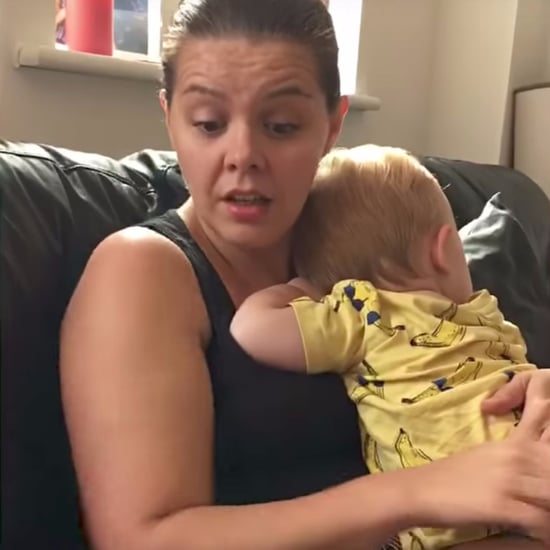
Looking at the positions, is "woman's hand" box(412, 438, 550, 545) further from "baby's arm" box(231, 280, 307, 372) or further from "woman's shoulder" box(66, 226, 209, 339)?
"woman's shoulder" box(66, 226, 209, 339)

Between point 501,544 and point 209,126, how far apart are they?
579 mm

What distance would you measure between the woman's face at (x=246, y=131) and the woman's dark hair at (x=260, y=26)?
13 millimetres

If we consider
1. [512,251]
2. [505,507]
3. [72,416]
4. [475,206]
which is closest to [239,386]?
[72,416]

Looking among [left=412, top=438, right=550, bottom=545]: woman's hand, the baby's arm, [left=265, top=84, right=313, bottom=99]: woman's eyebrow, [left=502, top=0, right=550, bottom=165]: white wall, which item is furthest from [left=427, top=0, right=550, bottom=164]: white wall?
[left=412, top=438, right=550, bottom=545]: woman's hand

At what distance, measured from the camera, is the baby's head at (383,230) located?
1097mm

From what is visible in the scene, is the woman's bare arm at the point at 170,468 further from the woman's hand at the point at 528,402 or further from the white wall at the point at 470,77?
the white wall at the point at 470,77

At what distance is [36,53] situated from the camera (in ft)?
5.37

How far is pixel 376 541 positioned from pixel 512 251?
809 millimetres

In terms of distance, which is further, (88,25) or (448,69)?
(448,69)

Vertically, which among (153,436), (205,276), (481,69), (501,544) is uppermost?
(481,69)

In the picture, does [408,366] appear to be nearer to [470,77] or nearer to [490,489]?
[490,489]

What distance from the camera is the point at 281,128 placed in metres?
1.08

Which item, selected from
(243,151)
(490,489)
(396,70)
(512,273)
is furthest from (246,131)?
(396,70)

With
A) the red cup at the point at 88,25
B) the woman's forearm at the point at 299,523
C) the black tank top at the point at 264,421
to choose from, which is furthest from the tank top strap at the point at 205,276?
the red cup at the point at 88,25
